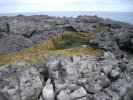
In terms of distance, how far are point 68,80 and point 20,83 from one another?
428cm

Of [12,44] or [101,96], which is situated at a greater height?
[12,44]

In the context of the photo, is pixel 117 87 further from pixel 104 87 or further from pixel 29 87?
pixel 29 87

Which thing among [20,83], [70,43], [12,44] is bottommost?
[20,83]

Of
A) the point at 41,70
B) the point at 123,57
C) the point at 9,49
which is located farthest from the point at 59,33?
the point at 41,70

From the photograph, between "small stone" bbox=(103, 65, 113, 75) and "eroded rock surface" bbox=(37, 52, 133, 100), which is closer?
"eroded rock surface" bbox=(37, 52, 133, 100)

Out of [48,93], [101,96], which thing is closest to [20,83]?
[48,93]

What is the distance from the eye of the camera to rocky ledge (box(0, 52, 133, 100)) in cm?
2062

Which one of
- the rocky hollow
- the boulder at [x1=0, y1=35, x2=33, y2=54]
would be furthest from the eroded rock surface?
the boulder at [x1=0, y1=35, x2=33, y2=54]

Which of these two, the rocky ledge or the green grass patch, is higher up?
the green grass patch

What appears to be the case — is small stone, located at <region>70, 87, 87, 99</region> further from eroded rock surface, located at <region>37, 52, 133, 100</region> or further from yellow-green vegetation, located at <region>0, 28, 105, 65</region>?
yellow-green vegetation, located at <region>0, 28, 105, 65</region>

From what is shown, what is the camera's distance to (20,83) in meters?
20.9

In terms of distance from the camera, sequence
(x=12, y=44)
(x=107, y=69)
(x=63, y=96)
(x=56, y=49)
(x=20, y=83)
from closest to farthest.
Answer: (x=63, y=96), (x=20, y=83), (x=107, y=69), (x=12, y=44), (x=56, y=49)

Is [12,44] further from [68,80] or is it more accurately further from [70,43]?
[68,80]

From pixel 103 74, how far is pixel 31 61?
25.0 feet
